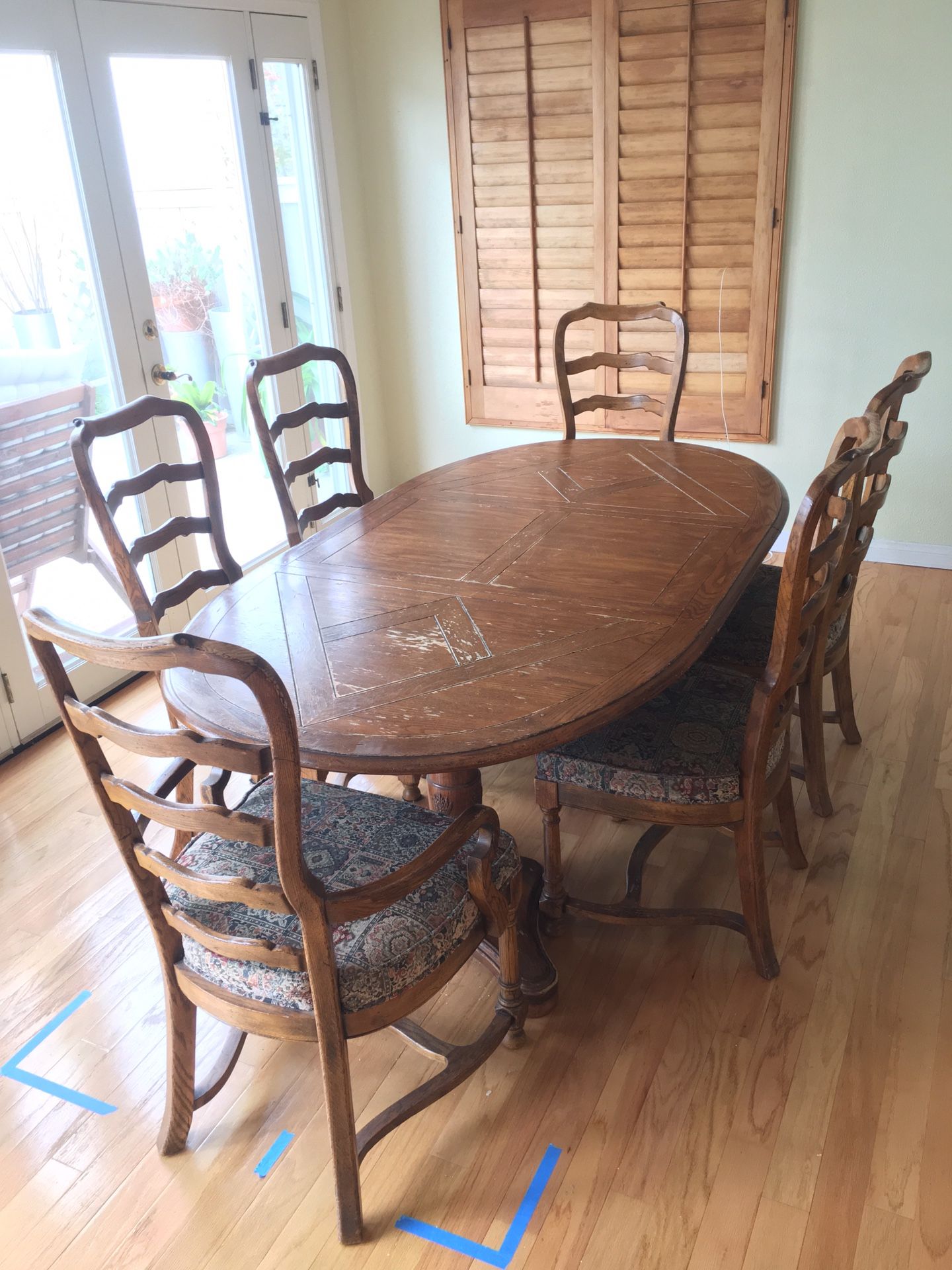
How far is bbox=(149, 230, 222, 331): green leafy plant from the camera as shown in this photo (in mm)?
3355

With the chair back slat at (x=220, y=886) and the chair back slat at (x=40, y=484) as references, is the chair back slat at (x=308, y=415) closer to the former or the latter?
the chair back slat at (x=40, y=484)

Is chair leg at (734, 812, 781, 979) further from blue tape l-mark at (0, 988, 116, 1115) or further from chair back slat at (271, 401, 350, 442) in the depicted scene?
chair back slat at (271, 401, 350, 442)

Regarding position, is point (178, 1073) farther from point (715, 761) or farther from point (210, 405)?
point (210, 405)

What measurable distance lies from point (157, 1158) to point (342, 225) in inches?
140

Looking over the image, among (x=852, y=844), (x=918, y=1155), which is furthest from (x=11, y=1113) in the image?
(x=852, y=844)

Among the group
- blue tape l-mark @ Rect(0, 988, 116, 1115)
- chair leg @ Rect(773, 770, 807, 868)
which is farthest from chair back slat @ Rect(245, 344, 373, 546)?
chair leg @ Rect(773, 770, 807, 868)

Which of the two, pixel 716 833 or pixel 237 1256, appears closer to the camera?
pixel 237 1256

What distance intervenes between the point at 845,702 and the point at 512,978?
1.32m

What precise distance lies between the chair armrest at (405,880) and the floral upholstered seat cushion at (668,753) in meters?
0.37

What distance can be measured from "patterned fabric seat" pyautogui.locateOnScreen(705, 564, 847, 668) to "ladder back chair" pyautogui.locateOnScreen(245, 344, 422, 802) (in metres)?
0.84

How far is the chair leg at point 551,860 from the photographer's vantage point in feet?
6.48

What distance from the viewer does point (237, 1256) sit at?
157cm

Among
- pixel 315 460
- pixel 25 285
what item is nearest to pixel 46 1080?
pixel 315 460

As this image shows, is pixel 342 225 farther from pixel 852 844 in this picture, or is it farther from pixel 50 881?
pixel 852 844
